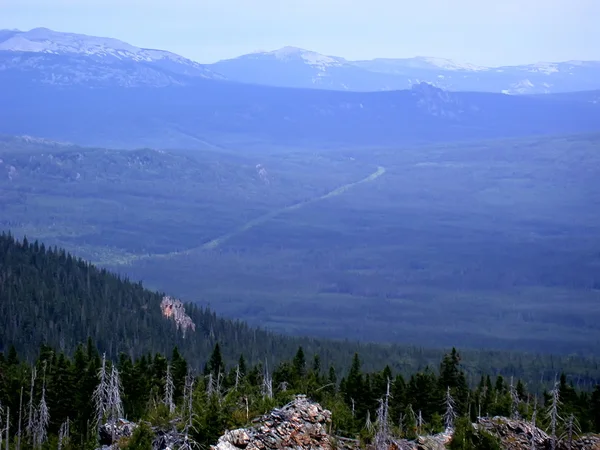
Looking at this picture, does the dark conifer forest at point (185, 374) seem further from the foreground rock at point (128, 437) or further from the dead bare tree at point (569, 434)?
the dead bare tree at point (569, 434)

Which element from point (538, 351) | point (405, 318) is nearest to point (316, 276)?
point (405, 318)

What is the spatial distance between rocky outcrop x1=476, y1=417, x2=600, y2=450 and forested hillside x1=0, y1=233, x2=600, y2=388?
4362 cm

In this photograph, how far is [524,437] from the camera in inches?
1203

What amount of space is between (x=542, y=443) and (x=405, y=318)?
119 metres

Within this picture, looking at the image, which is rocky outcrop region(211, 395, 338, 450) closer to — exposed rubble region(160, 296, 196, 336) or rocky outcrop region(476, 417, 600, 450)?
rocky outcrop region(476, 417, 600, 450)

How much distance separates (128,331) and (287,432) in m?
58.3

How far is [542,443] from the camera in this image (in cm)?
3011

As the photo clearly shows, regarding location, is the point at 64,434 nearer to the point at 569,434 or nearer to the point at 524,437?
the point at 524,437

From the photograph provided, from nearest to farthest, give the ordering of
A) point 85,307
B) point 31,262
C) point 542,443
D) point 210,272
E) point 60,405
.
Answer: point 542,443 < point 60,405 < point 85,307 < point 31,262 < point 210,272

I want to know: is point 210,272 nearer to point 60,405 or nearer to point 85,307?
point 85,307

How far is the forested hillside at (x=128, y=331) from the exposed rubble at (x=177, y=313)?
694 millimetres

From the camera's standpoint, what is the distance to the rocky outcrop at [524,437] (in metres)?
29.6

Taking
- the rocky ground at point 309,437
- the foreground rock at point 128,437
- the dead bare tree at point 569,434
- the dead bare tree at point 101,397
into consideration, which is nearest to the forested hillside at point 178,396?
the dead bare tree at point 101,397

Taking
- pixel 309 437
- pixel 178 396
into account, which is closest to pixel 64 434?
pixel 178 396
